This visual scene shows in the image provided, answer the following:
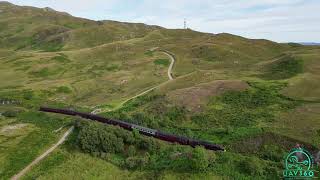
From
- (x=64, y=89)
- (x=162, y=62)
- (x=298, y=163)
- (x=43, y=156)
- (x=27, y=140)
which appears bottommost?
(x=43, y=156)

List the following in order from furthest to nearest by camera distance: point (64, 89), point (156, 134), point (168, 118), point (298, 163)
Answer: point (64, 89)
point (168, 118)
point (156, 134)
point (298, 163)

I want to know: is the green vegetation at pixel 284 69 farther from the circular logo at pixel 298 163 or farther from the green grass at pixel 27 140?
the green grass at pixel 27 140

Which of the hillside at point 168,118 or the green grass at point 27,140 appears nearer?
the hillside at point 168,118

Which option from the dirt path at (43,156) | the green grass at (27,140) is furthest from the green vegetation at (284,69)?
the green grass at (27,140)

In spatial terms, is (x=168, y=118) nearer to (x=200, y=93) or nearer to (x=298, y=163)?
(x=200, y=93)

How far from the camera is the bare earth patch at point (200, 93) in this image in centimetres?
6612

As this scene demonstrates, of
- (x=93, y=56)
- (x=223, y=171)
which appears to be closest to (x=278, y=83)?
(x=223, y=171)

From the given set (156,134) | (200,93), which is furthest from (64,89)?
(156,134)

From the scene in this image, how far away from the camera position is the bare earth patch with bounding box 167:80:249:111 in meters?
66.1

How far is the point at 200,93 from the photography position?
6981 cm

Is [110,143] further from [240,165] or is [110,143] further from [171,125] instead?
[240,165]

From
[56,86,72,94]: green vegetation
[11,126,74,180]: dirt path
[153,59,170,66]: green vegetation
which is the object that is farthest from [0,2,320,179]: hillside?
[153,59,170,66]: green vegetation

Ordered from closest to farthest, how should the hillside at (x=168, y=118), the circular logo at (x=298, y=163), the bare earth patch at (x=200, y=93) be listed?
the circular logo at (x=298, y=163), the hillside at (x=168, y=118), the bare earth patch at (x=200, y=93)

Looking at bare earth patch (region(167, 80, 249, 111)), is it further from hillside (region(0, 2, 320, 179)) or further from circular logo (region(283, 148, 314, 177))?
circular logo (region(283, 148, 314, 177))
